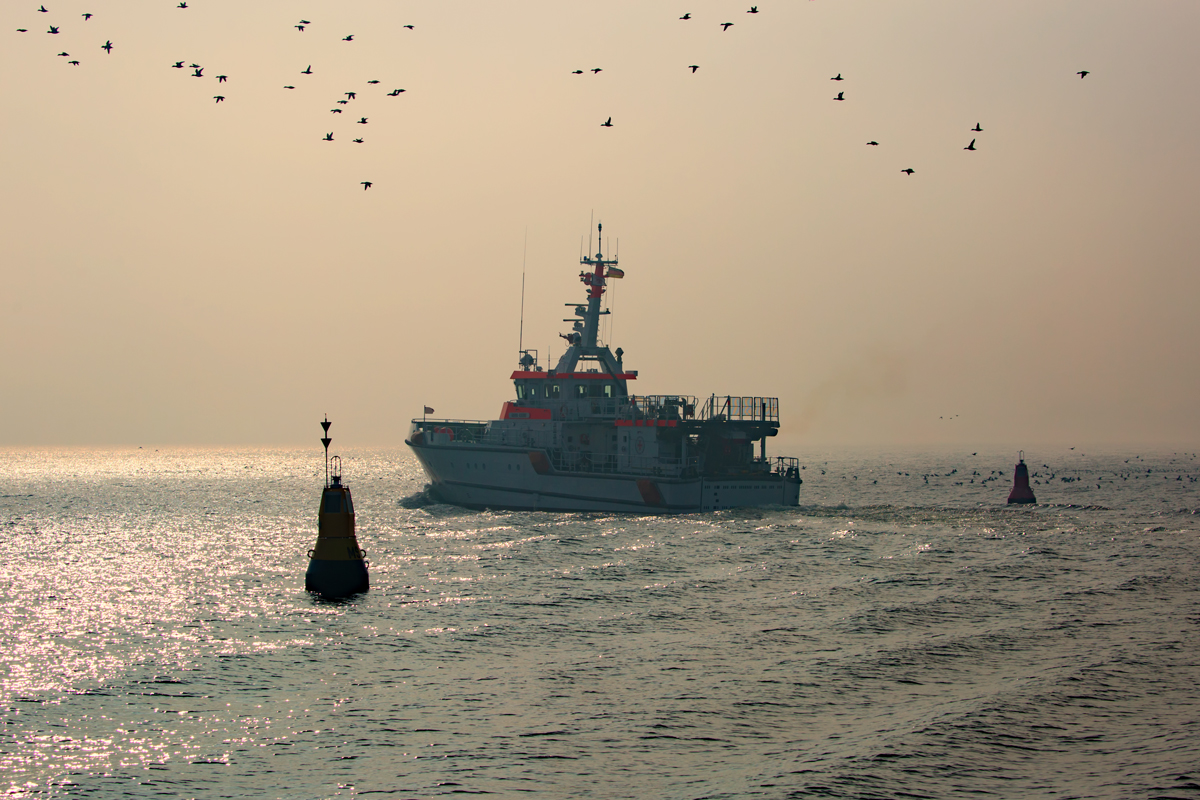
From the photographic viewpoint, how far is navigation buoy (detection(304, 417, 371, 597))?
34.6 metres

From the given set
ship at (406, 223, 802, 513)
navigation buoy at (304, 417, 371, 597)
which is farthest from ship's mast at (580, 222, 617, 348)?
Result: navigation buoy at (304, 417, 371, 597)

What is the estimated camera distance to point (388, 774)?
725 inches

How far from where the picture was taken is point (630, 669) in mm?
24906

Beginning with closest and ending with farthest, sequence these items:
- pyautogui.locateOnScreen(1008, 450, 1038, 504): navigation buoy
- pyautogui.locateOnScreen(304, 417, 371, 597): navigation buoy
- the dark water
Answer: the dark water, pyautogui.locateOnScreen(304, 417, 371, 597): navigation buoy, pyautogui.locateOnScreen(1008, 450, 1038, 504): navigation buoy

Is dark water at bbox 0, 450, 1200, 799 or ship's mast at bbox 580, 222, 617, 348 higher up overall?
ship's mast at bbox 580, 222, 617, 348

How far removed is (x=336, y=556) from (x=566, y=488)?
78.0 ft

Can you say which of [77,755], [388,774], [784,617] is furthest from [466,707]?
[784,617]

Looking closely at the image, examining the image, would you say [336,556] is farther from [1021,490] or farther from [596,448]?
[1021,490]

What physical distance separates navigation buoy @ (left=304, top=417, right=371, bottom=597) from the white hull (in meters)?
21.6

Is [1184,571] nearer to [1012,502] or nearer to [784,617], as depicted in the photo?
[784,617]

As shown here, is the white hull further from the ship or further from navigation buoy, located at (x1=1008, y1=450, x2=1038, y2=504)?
navigation buoy, located at (x1=1008, y1=450, x2=1038, y2=504)

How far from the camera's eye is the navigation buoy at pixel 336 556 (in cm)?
3456

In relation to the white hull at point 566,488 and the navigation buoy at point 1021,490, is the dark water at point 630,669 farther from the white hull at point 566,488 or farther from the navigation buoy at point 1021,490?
the navigation buoy at point 1021,490

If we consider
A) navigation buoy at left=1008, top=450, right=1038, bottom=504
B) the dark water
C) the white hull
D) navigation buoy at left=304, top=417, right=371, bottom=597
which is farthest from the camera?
navigation buoy at left=1008, top=450, right=1038, bottom=504
